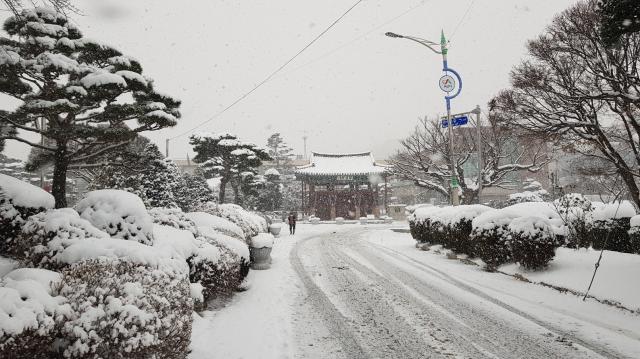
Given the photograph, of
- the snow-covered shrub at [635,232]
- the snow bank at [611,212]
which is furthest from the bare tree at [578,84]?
the snow bank at [611,212]

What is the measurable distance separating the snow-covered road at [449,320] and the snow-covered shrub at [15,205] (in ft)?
13.2

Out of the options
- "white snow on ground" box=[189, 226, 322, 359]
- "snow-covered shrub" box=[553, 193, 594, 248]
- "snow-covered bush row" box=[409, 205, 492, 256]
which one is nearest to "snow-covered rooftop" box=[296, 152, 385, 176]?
"snow-covered bush row" box=[409, 205, 492, 256]

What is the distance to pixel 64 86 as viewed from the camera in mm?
7500

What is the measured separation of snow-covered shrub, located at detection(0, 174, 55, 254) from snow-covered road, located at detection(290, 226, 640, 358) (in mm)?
4021

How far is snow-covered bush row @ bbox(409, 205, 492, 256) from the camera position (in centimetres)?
1101

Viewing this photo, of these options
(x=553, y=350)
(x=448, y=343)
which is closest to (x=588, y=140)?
(x=553, y=350)

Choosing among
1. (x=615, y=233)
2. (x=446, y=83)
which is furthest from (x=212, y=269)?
(x=615, y=233)

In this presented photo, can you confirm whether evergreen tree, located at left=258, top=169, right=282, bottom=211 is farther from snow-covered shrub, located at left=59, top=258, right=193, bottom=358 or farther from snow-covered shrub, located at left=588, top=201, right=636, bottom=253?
snow-covered shrub, located at left=59, top=258, right=193, bottom=358

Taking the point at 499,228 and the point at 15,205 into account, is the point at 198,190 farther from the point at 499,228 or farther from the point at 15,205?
the point at 15,205

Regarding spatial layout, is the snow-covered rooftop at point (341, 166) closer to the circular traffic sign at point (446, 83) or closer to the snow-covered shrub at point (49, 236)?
the circular traffic sign at point (446, 83)

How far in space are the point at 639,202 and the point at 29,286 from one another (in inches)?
428

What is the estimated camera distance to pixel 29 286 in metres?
2.90

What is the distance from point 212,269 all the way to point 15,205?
2.86 metres

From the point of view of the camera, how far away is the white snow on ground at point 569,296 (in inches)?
194
